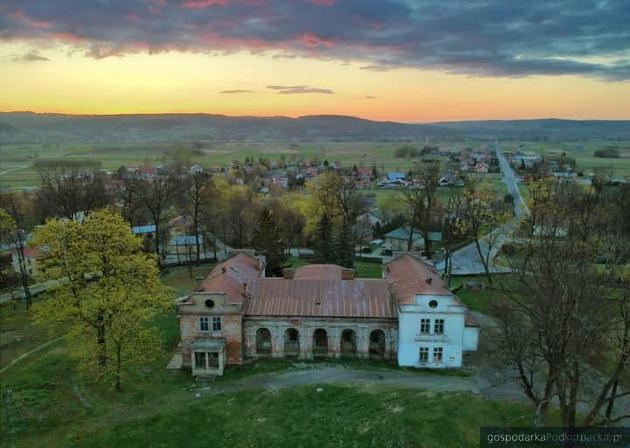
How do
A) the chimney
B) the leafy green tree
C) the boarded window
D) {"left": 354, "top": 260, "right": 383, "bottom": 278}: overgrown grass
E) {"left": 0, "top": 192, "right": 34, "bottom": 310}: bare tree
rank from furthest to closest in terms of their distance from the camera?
{"left": 354, "top": 260, "right": 383, "bottom": 278}: overgrown grass < the chimney < {"left": 0, "top": 192, "right": 34, "bottom": 310}: bare tree < the boarded window < the leafy green tree

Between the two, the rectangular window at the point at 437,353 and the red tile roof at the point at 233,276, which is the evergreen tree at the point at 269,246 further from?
the rectangular window at the point at 437,353

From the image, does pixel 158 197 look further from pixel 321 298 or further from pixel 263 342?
pixel 321 298

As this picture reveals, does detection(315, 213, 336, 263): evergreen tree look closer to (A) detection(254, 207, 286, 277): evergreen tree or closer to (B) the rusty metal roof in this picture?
(A) detection(254, 207, 286, 277): evergreen tree

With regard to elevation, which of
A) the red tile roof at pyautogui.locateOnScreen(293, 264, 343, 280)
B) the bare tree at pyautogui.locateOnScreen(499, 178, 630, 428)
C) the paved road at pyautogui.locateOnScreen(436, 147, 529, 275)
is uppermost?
the bare tree at pyautogui.locateOnScreen(499, 178, 630, 428)

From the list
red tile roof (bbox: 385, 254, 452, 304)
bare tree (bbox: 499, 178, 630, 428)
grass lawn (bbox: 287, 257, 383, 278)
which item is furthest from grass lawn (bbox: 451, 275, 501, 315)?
bare tree (bbox: 499, 178, 630, 428)

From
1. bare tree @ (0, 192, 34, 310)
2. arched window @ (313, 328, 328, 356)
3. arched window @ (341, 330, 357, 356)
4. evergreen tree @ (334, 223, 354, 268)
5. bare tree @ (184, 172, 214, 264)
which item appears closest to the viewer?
arched window @ (313, 328, 328, 356)

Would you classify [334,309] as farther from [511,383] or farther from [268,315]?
[511,383]

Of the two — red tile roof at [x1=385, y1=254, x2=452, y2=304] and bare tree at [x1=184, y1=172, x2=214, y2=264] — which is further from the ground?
bare tree at [x1=184, y1=172, x2=214, y2=264]

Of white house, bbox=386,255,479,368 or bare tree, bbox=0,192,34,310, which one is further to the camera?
bare tree, bbox=0,192,34,310
